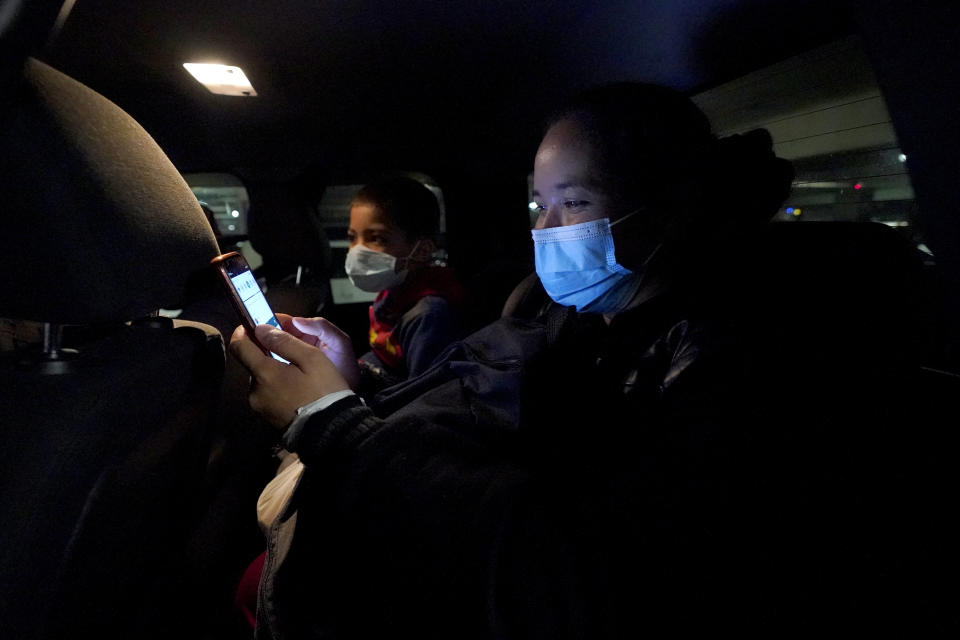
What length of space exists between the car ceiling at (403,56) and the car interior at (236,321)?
0.05 ft

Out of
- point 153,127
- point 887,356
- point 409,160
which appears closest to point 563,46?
point 887,356

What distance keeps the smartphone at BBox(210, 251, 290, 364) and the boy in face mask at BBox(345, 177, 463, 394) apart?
1.01 meters

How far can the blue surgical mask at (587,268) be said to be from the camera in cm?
117

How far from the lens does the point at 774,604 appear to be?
74 cm

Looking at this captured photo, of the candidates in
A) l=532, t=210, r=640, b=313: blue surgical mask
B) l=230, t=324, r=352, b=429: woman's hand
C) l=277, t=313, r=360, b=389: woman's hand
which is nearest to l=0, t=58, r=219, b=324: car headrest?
l=230, t=324, r=352, b=429: woman's hand

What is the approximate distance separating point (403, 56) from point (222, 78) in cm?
93

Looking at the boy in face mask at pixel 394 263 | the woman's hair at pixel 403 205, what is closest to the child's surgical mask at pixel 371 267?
the boy in face mask at pixel 394 263

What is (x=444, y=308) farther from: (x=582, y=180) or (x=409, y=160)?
(x=409, y=160)

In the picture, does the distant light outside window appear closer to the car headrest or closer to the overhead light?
the overhead light

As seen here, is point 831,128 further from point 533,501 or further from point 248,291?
point 248,291

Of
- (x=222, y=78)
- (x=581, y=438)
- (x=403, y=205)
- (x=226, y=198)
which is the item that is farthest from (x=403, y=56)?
(x=226, y=198)

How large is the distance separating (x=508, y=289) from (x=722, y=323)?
1.40m

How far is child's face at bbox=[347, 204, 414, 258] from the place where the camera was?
242 centimetres

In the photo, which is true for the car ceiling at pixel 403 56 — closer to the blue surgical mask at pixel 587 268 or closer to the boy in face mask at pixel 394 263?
the boy in face mask at pixel 394 263
